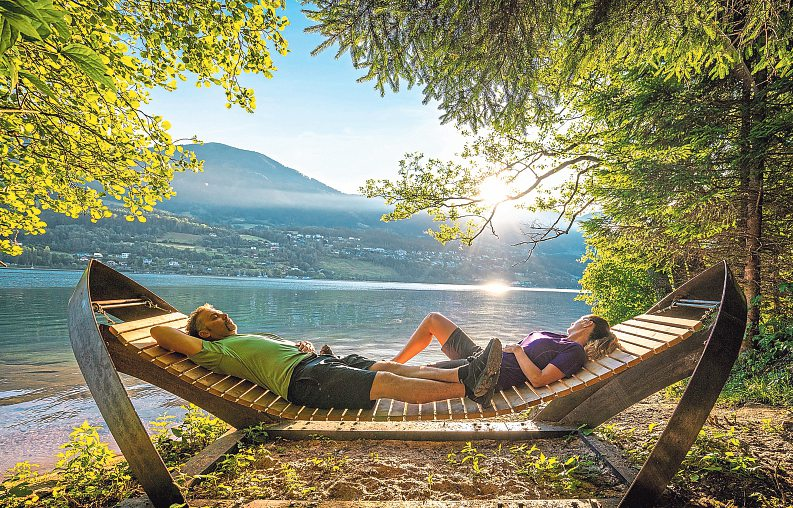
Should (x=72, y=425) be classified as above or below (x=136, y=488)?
below

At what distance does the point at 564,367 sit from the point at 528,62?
9.91ft

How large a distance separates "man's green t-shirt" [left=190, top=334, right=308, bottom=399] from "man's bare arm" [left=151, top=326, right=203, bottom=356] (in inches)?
4.1

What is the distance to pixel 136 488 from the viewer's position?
124 inches

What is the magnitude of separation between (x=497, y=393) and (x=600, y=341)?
1128mm

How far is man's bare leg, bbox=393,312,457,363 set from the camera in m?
4.82

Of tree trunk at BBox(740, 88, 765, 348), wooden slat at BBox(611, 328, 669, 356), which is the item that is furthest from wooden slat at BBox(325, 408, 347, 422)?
tree trunk at BBox(740, 88, 765, 348)

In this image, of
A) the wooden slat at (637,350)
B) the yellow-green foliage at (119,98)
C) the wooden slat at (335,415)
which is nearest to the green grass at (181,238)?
the yellow-green foliage at (119,98)

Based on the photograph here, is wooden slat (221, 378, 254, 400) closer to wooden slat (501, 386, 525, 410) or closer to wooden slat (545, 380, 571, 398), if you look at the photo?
wooden slat (501, 386, 525, 410)

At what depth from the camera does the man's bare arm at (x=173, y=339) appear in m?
3.64

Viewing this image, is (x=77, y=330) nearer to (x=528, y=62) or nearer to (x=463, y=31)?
(x=463, y=31)

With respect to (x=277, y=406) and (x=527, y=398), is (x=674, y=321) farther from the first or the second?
(x=277, y=406)

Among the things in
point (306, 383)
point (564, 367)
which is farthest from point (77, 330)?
point (564, 367)

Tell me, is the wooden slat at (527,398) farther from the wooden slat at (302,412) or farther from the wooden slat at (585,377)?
the wooden slat at (302,412)

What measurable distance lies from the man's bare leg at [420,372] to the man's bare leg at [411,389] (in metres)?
0.06
